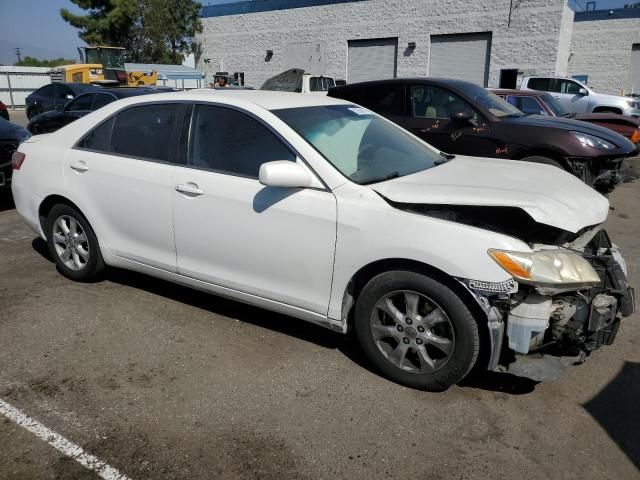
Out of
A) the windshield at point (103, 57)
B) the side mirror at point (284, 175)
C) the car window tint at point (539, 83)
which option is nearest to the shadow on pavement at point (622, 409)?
the side mirror at point (284, 175)

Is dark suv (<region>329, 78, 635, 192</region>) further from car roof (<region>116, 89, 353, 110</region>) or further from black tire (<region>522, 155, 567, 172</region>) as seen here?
car roof (<region>116, 89, 353, 110</region>)

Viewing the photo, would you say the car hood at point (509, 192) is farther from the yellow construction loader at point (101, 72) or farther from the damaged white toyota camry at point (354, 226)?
the yellow construction loader at point (101, 72)

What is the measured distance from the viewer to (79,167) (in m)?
4.17

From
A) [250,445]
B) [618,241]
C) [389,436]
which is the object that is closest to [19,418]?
[250,445]

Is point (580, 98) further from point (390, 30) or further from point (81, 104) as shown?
point (81, 104)

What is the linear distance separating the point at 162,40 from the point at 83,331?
4230 centimetres

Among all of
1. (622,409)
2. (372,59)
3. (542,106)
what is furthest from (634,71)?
(622,409)

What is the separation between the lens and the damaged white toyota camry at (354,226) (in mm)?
2783

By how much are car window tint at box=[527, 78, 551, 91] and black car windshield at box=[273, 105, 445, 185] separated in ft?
48.3

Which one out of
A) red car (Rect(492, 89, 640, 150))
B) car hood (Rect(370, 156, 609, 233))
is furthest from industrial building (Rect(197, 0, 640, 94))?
car hood (Rect(370, 156, 609, 233))

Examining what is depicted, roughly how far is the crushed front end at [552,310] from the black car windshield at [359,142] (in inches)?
42.1

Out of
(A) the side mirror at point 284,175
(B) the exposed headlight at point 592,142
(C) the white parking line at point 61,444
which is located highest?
(A) the side mirror at point 284,175

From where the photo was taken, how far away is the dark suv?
21.2 ft

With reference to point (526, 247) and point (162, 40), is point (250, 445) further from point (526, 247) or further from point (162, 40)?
point (162, 40)
